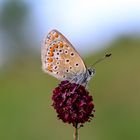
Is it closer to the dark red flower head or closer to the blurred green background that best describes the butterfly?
the dark red flower head

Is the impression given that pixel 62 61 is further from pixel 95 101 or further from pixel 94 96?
pixel 94 96

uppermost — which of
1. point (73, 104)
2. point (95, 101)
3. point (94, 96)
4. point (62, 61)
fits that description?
point (94, 96)

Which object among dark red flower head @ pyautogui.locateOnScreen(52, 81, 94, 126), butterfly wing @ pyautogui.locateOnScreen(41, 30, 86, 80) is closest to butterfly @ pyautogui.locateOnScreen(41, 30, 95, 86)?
butterfly wing @ pyautogui.locateOnScreen(41, 30, 86, 80)

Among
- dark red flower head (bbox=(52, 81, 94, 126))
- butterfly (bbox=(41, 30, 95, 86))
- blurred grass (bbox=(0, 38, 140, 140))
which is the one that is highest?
blurred grass (bbox=(0, 38, 140, 140))

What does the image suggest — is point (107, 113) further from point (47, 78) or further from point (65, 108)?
point (65, 108)

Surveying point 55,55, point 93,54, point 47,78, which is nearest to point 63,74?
point 55,55

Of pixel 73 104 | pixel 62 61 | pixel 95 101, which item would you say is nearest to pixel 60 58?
pixel 62 61
